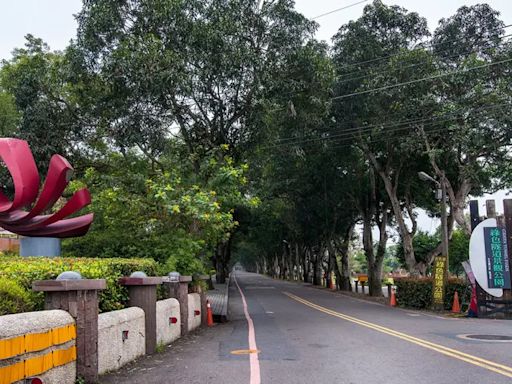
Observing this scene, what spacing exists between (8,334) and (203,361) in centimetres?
457

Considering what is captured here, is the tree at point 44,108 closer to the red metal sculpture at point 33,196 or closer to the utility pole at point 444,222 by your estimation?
the red metal sculpture at point 33,196

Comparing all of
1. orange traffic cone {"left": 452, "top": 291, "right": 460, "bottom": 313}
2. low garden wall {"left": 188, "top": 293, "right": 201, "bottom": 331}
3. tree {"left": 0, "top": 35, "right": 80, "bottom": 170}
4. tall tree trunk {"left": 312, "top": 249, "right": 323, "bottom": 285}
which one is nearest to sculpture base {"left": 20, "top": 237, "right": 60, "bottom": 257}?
low garden wall {"left": 188, "top": 293, "right": 201, "bottom": 331}

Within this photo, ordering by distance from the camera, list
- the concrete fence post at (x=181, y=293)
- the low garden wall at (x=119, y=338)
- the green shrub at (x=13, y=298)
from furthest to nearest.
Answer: the concrete fence post at (x=181, y=293) < the low garden wall at (x=119, y=338) < the green shrub at (x=13, y=298)

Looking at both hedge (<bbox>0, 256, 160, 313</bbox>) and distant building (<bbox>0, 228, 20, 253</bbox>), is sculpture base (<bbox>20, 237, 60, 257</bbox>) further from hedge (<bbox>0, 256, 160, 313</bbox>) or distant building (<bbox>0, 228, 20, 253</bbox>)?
distant building (<bbox>0, 228, 20, 253</bbox>)


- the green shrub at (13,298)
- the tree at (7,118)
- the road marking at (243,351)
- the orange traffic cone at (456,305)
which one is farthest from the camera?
the tree at (7,118)

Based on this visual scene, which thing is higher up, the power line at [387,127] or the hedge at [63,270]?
the power line at [387,127]

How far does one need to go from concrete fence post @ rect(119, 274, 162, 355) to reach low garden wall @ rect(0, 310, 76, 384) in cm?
296

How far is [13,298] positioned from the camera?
19.8 feet

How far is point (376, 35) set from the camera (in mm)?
24000

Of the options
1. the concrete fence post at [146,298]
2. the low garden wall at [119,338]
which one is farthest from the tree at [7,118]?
the low garden wall at [119,338]

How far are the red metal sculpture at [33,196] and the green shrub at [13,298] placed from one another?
386cm

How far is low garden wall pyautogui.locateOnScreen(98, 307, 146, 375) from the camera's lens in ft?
24.1

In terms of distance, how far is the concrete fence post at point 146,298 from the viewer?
30.7 feet

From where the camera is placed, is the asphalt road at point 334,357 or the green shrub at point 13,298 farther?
the asphalt road at point 334,357
